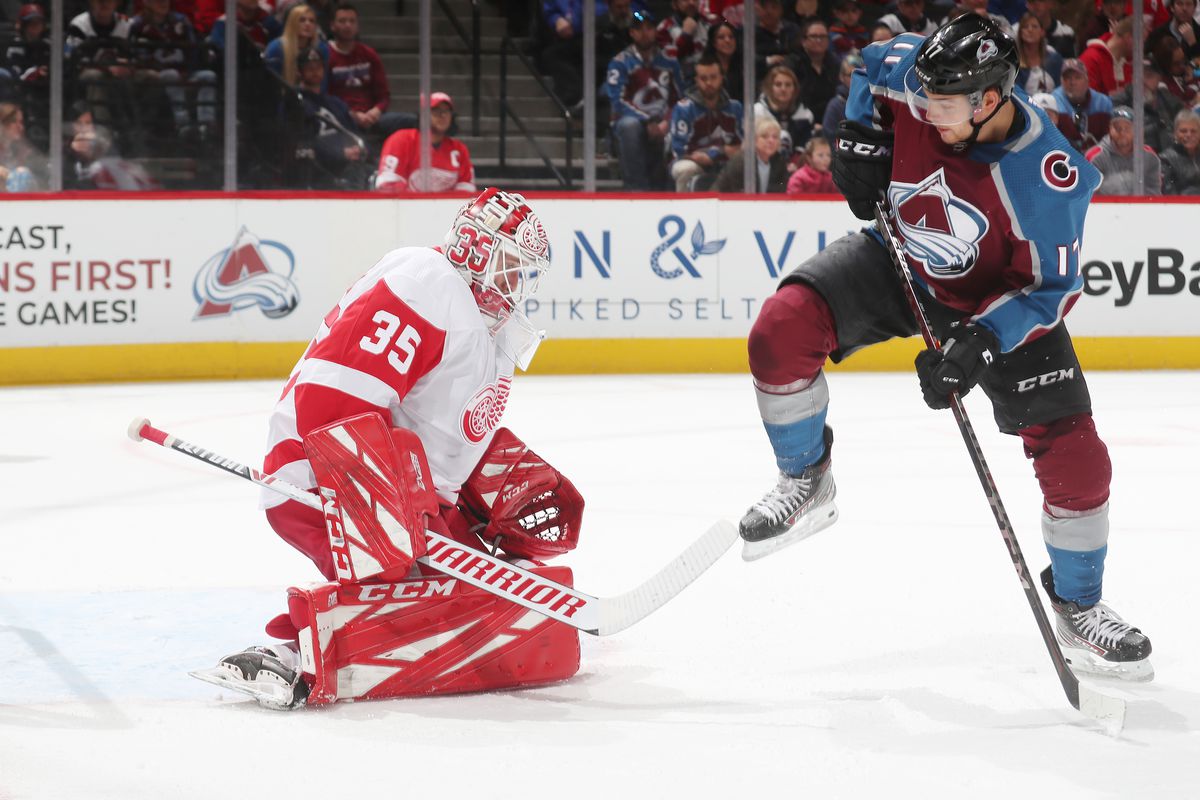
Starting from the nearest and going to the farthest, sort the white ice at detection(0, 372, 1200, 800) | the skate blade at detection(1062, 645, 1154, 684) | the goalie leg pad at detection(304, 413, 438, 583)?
the white ice at detection(0, 372, 1200, 800) < the goalie leg pad at detection(304, 413, 438, 583) < the skate blade at detection(1062, 645, 1154, 684)

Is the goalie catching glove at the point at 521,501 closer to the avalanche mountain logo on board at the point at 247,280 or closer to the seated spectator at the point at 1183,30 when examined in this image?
the avalanche mountain logo on board at the point at 247,280

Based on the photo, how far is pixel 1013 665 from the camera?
8.27 feet

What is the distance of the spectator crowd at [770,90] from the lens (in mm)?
7391

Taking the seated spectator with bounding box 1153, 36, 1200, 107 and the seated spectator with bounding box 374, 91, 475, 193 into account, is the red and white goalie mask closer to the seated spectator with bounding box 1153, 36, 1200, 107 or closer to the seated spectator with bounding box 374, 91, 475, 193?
the seated spectator with bounding box 374, 91, 475, 193

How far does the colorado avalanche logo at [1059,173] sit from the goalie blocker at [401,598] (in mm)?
935

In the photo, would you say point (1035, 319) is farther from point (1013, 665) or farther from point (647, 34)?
point (647, 34)

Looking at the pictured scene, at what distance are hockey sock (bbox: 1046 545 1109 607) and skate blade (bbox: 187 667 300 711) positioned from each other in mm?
1280

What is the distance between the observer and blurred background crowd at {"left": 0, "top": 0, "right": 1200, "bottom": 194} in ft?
22.6

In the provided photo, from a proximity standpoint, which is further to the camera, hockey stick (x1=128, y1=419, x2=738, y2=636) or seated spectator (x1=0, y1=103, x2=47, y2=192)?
seated spectator (x1=0, y1=103, x2=47, y2=192)

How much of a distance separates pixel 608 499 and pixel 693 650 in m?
1.52

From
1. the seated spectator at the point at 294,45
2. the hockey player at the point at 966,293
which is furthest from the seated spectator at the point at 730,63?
the hockey player at the point at 966,293

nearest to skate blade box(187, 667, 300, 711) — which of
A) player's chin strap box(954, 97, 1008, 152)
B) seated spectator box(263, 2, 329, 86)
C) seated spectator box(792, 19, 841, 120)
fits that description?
player's chin strap box(954, 97, 1008, 152)

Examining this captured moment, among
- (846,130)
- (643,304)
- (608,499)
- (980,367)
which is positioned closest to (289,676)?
(980,367)

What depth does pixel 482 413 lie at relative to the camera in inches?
93.2
